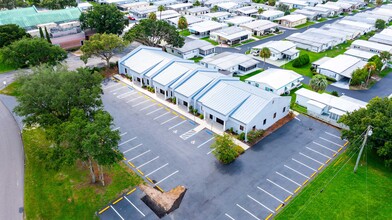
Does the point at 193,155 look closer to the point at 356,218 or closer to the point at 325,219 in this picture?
the point at 325,219

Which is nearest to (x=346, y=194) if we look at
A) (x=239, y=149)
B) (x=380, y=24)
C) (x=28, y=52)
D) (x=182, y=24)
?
(x=239, y=149)

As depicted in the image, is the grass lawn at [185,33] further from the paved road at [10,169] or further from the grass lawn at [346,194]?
the grass lawn at [346,194]

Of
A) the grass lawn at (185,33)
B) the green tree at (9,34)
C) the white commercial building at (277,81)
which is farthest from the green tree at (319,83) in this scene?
the green tree at (9,34)

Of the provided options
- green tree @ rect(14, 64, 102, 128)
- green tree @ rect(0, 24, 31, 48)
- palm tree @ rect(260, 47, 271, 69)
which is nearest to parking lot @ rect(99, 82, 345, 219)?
green tree @ rect(14, 64, 102, 128)

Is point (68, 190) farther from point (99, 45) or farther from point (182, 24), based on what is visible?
point (182, 24)

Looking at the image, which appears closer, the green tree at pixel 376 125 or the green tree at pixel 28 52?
the green tree at pixel 376 125

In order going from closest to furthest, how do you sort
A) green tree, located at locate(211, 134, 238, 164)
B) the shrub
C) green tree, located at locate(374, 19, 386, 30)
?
green tree, located at locate(211, 134, 238, 164)
the shrub
green tree, located at locate(374, 19, 386, 30)

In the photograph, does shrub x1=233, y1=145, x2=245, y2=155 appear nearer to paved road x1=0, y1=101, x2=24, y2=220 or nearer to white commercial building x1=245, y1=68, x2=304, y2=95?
white commercial building x1=245, y1=68, x2=304, y2=95
